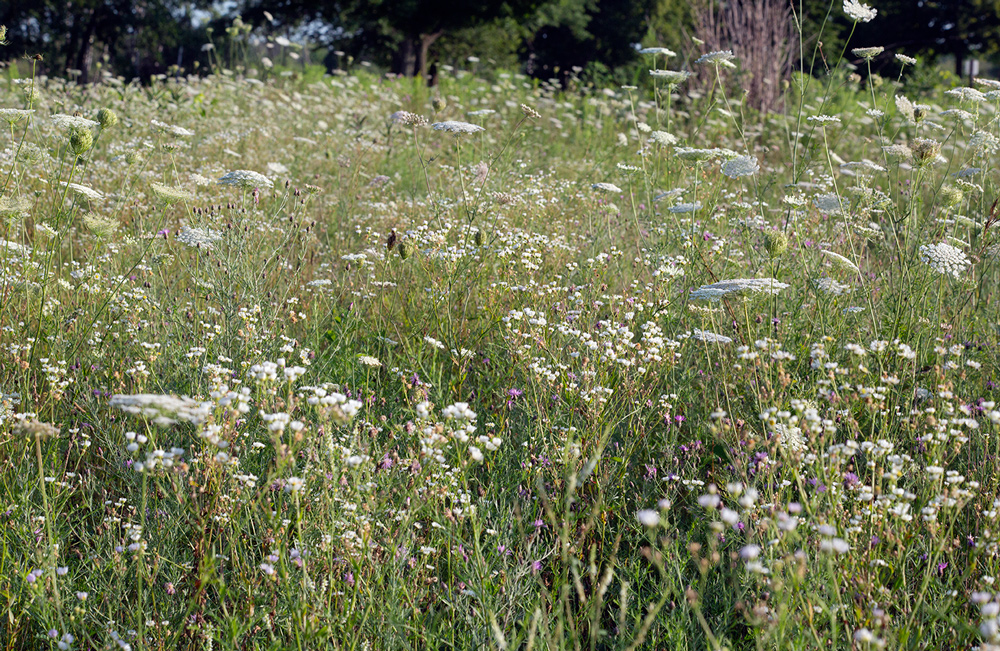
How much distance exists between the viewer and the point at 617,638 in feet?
5.73

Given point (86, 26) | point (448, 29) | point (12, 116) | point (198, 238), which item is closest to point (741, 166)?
point (198, 238)

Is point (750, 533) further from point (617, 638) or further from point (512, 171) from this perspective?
point (512, 171)

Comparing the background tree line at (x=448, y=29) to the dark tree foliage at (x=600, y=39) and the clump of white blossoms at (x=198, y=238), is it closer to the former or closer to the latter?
the dark tree foliage at (x=600, y=39)

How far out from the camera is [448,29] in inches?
821

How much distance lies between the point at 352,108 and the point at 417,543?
7.97 metres

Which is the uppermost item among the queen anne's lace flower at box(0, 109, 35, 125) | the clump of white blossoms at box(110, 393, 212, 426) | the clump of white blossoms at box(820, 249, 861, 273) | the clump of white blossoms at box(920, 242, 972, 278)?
the queen anne's lace flower at box(0, 109, 35, 125)

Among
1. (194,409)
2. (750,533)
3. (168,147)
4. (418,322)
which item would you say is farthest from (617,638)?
(168,147)

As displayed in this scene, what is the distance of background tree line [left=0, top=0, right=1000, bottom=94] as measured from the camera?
64.7 ft

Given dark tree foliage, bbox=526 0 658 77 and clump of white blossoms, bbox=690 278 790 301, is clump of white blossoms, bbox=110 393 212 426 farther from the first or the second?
dark tree foliage, bbox=526 0 658 77

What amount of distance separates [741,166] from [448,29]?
63.7 ft

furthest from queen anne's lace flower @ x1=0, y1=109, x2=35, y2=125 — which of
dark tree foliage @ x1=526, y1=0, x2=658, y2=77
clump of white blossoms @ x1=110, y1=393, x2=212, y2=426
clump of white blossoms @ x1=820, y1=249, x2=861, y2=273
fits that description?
dark tree foliage @ x1=526, y1=0, x2=658, y2=77

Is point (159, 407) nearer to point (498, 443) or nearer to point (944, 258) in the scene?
point (498, 443)

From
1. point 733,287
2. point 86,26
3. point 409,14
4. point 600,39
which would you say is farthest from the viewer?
point 600,39

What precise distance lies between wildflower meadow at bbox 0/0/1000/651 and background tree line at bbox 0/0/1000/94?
372 inches
